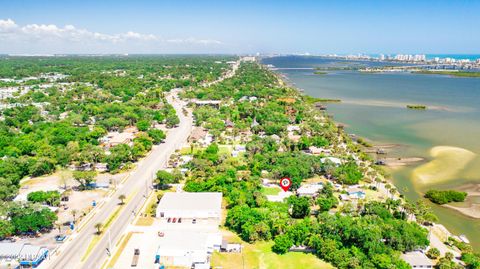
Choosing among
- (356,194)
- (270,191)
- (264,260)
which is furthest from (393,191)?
(264,260)

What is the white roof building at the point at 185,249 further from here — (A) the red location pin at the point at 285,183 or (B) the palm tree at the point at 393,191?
(B) the palm tree at the point at 393,191

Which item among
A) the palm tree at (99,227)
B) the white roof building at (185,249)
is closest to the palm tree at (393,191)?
the white roof building at (185,249)

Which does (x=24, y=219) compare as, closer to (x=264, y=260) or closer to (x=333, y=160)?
(x=264, y=260)

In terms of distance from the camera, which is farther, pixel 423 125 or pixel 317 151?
pixel 423 125

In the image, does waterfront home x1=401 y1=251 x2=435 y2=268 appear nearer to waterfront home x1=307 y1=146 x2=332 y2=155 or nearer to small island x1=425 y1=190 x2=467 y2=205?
small island x1=425 y1=190 x2=467 y2=205

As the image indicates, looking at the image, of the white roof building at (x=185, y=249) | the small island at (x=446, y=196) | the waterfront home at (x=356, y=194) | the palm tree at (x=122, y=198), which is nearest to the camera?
the white roof building at (x=185, y=249)

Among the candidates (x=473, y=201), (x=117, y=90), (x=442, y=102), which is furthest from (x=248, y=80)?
(x=473, y=201)

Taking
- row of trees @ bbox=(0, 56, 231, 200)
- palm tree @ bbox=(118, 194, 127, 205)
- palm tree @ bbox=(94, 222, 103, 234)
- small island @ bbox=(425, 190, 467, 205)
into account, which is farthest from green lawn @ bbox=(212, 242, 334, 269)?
row of trees @ bbox=(0, 56, 231, 200)
